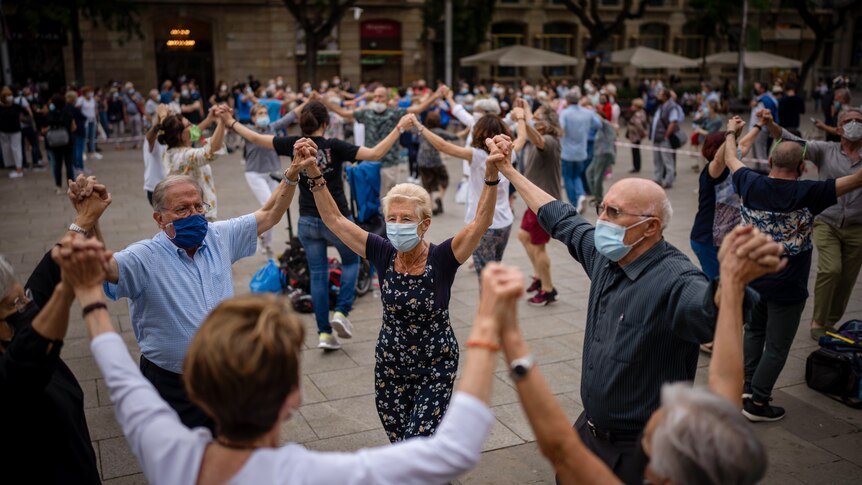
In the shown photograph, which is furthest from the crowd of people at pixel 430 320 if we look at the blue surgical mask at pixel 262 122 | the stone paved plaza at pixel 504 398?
the blue surgical mask at pixel 262 122

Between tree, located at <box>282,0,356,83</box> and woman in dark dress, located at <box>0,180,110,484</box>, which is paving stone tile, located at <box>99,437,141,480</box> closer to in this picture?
woman in dark dress, located at <box>0,180,110,484</box>

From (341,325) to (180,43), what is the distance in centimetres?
3364

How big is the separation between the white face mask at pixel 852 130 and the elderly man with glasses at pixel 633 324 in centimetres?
377

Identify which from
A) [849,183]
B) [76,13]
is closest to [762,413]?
[849,183]

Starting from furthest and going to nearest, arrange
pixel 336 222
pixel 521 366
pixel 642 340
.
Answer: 1. pixel 336 222
2. pixel 642 340
3. pixel 521 366

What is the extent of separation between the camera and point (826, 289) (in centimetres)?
656

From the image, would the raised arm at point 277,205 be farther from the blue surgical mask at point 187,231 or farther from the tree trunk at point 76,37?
the tree trunk at point 76,37

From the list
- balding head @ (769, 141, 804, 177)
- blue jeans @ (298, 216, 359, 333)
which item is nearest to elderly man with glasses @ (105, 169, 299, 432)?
blue jeans @ (298, 216, 359, 333)

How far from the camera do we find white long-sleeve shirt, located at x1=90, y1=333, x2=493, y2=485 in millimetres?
1864

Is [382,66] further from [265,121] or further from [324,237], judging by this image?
[324,237]

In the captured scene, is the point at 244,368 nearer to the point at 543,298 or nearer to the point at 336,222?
the point at 336,222

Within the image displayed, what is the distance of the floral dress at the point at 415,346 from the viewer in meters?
3.80

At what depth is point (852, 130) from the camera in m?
6.02

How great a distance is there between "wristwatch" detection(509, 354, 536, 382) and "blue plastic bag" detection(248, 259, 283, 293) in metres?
5.91
